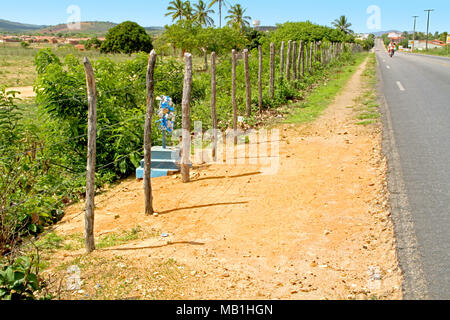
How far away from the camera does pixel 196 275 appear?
182 inches

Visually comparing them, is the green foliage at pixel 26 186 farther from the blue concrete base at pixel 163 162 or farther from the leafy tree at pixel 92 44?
the leafy tree at pixel 92 44

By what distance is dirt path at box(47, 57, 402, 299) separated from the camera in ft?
14.3

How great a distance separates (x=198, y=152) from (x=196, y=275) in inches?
222

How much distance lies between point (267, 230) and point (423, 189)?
2.60 meters

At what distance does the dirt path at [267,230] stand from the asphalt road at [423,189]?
202mm

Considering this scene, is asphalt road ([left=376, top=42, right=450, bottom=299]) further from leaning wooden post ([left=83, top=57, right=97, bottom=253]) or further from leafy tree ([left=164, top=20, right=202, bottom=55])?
leafy tree ([left=164, top=20, right=202, bottom=55])

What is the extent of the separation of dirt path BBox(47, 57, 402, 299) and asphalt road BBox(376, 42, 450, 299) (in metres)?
0.20

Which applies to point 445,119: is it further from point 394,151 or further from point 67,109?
point 67,109

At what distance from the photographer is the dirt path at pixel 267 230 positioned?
4355 mm

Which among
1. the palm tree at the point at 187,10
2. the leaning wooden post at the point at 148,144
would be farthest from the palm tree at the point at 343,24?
the leaning wooden post at the point at 148,144

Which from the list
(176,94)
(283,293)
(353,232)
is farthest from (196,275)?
(176,94)

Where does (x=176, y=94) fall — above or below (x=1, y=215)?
above

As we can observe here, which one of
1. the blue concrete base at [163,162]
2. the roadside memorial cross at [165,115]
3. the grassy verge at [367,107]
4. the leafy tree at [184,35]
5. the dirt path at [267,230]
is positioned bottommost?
the dirt path at [267,230]

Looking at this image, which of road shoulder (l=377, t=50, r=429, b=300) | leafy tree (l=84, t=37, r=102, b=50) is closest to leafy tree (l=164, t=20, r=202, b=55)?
Result: road shoulder (l=377, t=50, r=429, b=300)
